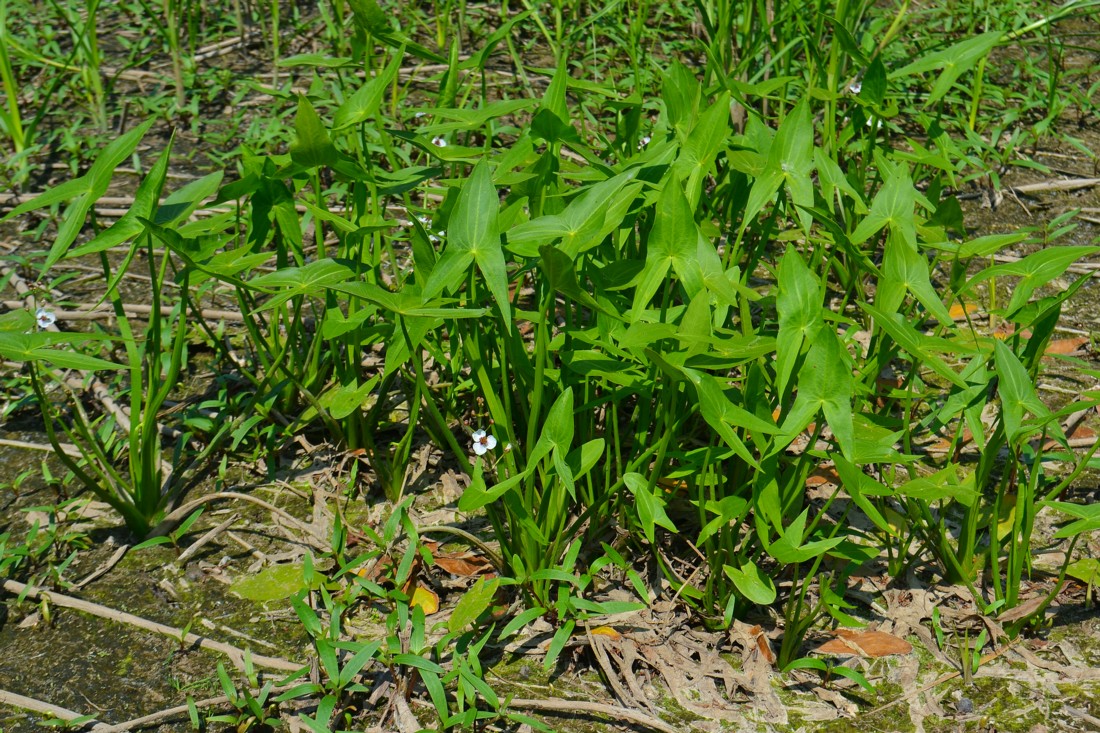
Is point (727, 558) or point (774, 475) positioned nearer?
point (774, 475)

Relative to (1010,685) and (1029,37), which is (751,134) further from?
(1029,37)

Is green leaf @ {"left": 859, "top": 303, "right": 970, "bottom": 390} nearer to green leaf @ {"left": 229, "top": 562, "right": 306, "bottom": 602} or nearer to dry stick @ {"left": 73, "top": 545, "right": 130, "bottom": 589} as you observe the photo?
green leaf @ {"left": 229, "top": 562, "right": 306, "bottom": 602}

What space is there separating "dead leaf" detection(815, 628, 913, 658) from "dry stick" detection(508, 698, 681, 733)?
1.04ft

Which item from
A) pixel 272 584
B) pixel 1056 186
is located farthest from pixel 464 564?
pixel 1056 186

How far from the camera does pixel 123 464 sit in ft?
6.59

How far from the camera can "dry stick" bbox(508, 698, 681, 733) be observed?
152 centimetres

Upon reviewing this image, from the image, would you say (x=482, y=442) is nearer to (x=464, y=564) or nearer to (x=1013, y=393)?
(x=464, y=564)

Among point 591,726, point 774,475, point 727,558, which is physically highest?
point 774,475

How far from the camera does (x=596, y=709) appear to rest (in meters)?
1.55

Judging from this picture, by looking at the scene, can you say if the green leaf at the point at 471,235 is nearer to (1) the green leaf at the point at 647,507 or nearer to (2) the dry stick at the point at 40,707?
(1) the green leaf at the point at 647,507

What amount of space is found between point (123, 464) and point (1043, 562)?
5.57 feet

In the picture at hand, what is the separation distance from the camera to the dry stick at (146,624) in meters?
1.62

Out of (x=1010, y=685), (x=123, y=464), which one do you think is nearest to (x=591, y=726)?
(x=1010, y=685)

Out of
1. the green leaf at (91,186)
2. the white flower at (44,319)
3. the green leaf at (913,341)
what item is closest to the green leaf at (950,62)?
the green leaf at (913,341)
